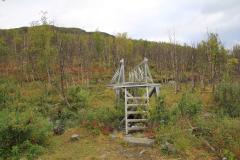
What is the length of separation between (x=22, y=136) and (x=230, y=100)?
1136 cm

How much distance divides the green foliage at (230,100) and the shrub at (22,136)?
370 inches

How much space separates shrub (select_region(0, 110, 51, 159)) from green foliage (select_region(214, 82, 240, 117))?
9400 millimetres

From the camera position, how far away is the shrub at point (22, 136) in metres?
10.7

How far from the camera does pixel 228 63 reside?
1284 inches

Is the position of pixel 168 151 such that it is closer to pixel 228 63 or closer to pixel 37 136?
pixel 37 136

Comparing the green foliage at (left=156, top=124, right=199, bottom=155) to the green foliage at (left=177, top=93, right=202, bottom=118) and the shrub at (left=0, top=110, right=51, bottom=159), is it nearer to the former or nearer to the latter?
the green foliage at (left=177, top=93, right=202, bottom=118)

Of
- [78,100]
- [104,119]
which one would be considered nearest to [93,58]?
[78,100]

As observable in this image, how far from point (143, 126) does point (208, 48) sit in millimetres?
18701

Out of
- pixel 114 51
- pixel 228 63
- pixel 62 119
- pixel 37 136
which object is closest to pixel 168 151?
pixel 37 136

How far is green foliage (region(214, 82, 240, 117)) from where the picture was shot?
16594 mm

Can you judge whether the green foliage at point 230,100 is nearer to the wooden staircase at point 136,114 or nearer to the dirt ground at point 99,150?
the wooden staircase at point 136,114

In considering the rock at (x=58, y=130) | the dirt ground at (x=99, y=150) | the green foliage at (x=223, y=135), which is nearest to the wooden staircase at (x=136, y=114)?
the dirt ground at (x=99, y=150)

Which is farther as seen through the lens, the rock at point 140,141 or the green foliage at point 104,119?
the green foliage at point 104,119

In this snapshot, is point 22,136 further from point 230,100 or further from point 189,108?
point 230,100
